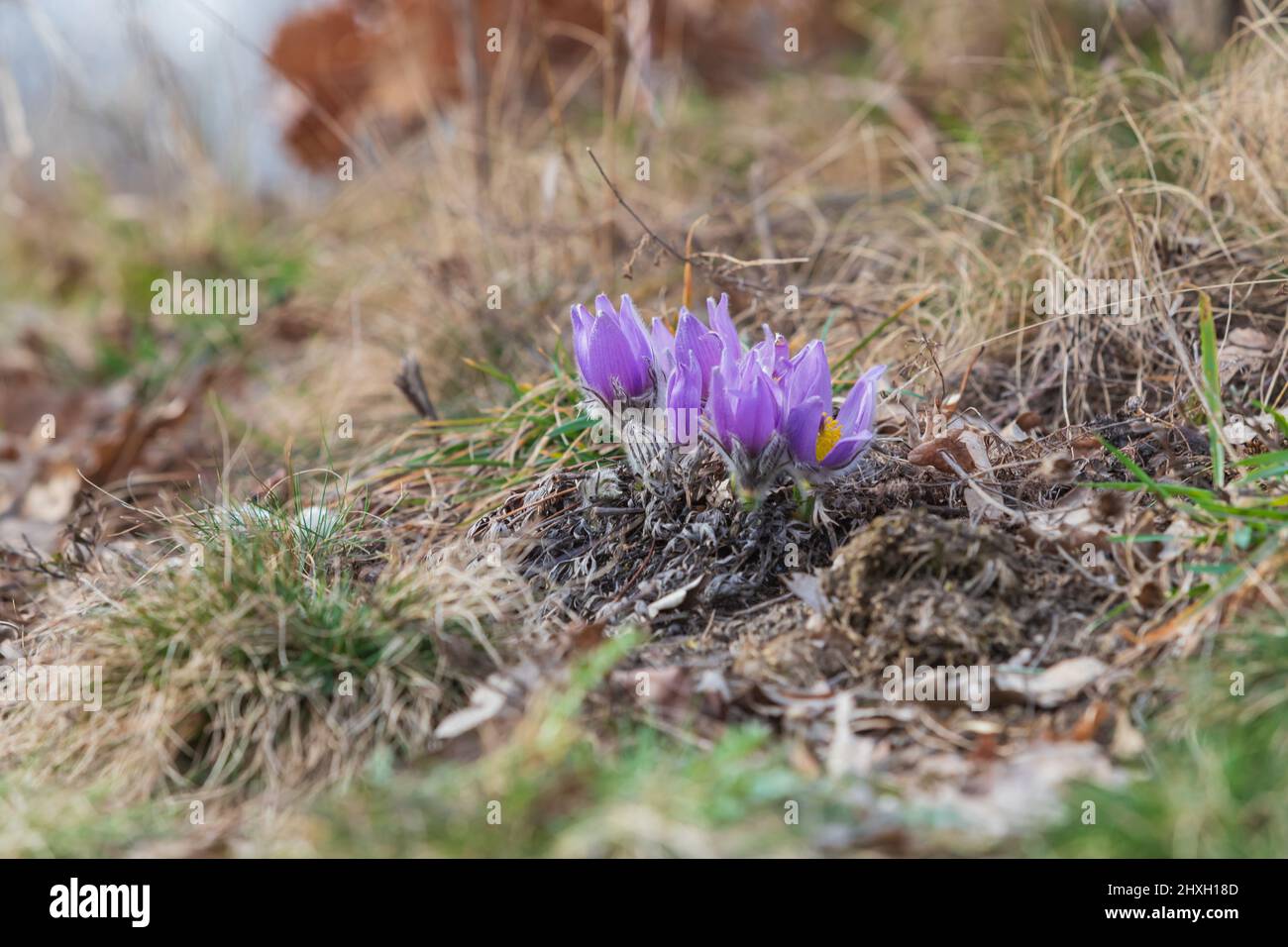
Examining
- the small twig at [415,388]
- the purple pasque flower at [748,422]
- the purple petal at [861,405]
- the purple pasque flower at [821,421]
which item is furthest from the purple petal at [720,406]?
the small twig at [415,388]

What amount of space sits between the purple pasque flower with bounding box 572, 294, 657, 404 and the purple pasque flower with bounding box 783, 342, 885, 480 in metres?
0.31

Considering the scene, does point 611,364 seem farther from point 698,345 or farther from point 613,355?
point 698,345

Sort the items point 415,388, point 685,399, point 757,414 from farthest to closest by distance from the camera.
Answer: point 415,388, point 685,399, point 757,414

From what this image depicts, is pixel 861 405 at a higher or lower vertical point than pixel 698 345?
lower

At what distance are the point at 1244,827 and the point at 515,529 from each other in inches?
62.1

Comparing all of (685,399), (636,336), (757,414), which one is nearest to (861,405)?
(757,414)

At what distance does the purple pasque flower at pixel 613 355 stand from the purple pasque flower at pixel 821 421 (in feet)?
1.03

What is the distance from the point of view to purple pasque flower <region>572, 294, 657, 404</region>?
2.26m

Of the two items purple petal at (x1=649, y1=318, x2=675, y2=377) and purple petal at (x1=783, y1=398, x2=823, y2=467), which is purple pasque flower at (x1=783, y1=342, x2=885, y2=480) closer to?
purple petal at (x1=783, y1=398, x2=823, y2=467)

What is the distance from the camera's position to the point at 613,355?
89.2 inches

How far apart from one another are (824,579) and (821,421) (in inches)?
11.7

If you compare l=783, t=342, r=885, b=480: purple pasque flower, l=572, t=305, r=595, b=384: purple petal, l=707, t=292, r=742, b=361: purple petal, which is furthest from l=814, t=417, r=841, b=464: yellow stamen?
l=572, t=305, r=595, b=384: purple petal

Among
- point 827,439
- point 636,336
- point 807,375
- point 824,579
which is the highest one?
point 636,336

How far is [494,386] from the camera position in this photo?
137 inches
